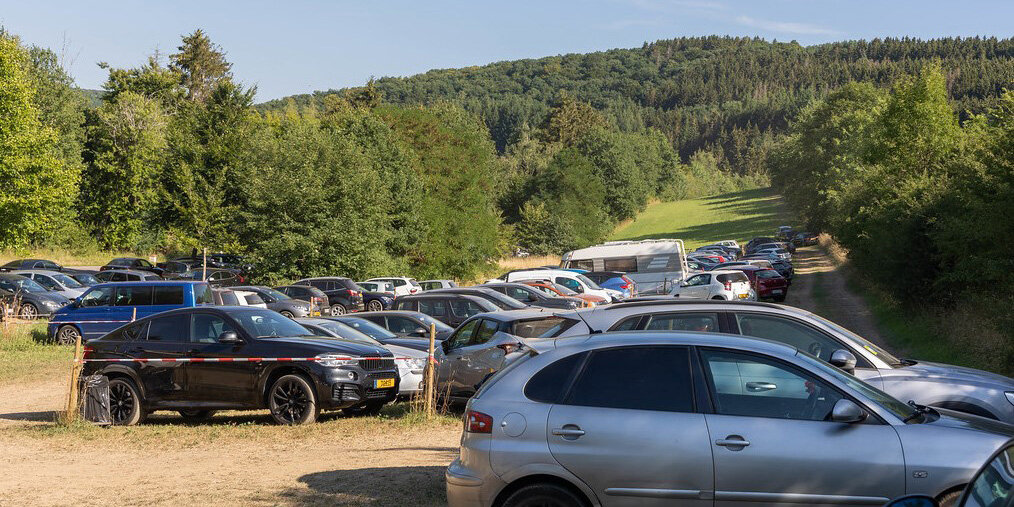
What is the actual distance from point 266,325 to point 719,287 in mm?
21995

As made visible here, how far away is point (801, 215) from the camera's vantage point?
92750 millimetres

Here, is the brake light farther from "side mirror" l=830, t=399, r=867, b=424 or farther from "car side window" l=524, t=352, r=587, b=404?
"side mirror" l=830, t=399, r=867, b=424

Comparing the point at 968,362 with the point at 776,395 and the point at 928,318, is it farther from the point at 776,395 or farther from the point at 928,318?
the point at 776,395

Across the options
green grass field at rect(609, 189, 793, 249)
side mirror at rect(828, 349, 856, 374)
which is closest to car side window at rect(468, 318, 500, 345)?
side mirror at rect(828, 349, 856, 374)

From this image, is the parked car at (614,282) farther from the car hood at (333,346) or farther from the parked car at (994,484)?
the parked car at (994,484)

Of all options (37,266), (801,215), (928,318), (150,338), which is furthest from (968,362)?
(801,215)

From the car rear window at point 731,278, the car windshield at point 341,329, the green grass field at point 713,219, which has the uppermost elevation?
the green grass field at point 713,219

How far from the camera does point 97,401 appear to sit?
13359 millimetres

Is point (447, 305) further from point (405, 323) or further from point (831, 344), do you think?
point (831, 344)

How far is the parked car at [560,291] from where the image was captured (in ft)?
101

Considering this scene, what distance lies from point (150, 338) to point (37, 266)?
1563 inches

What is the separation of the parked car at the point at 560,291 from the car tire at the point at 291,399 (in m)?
17.7

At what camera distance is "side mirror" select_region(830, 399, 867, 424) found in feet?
19.5

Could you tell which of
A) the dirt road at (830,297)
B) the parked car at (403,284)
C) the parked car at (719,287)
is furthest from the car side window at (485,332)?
the parked car at (403,284)
